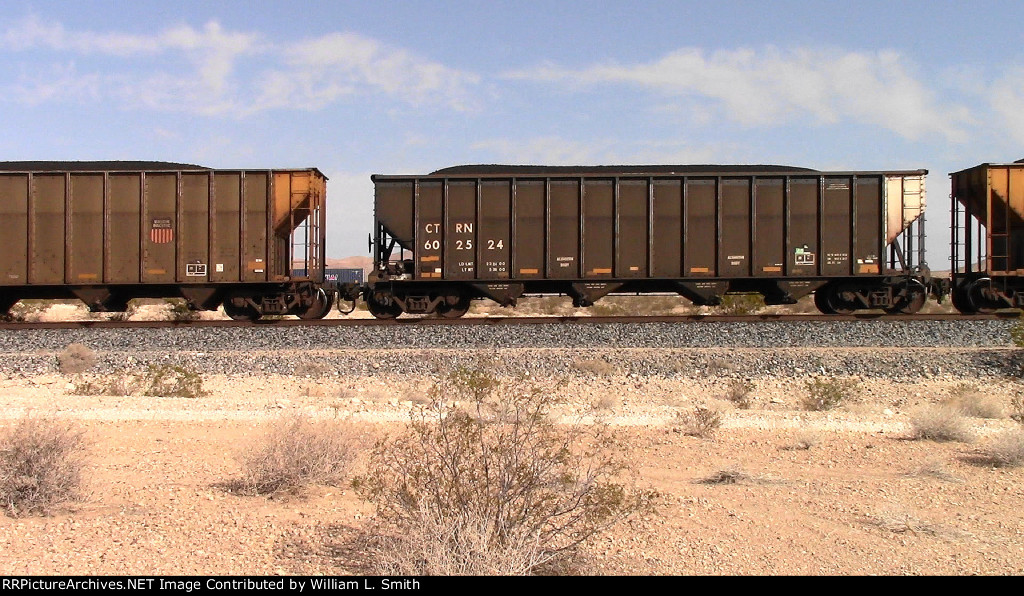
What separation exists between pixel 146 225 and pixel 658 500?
50.9 feet

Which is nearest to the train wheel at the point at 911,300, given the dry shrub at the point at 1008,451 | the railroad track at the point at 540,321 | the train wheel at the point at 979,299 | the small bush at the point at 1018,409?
the train wheel at the point at 979,299

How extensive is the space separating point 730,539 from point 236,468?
479 centimetres

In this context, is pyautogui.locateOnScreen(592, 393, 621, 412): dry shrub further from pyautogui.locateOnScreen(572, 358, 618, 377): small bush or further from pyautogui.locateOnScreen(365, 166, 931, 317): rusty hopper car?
pyautogui.locateOnScreen(365, 166, 931, 317): rusty hopper car

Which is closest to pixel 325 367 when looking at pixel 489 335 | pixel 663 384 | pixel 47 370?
pixel 489 335

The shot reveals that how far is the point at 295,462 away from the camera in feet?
23.3

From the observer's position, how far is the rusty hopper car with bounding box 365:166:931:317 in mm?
18719

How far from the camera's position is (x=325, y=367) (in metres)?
14.0

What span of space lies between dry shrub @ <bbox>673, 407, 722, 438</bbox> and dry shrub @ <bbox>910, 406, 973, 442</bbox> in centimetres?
229

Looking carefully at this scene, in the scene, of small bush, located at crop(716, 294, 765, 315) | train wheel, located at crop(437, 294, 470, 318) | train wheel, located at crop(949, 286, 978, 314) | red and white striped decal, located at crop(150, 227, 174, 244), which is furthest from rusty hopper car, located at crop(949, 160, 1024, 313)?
red and white striped decal, located at crop(150, 227, 174, 244)

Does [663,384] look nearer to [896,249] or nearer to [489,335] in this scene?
[489,335]

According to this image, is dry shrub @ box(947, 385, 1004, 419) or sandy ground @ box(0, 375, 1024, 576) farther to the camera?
dry shrub @ box(947, 385, 1004, 419)

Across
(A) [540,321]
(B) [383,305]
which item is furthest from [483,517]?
(B) [383,305]

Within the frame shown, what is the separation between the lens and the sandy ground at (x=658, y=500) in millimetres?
5113

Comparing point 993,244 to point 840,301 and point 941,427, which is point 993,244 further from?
point 941,427
